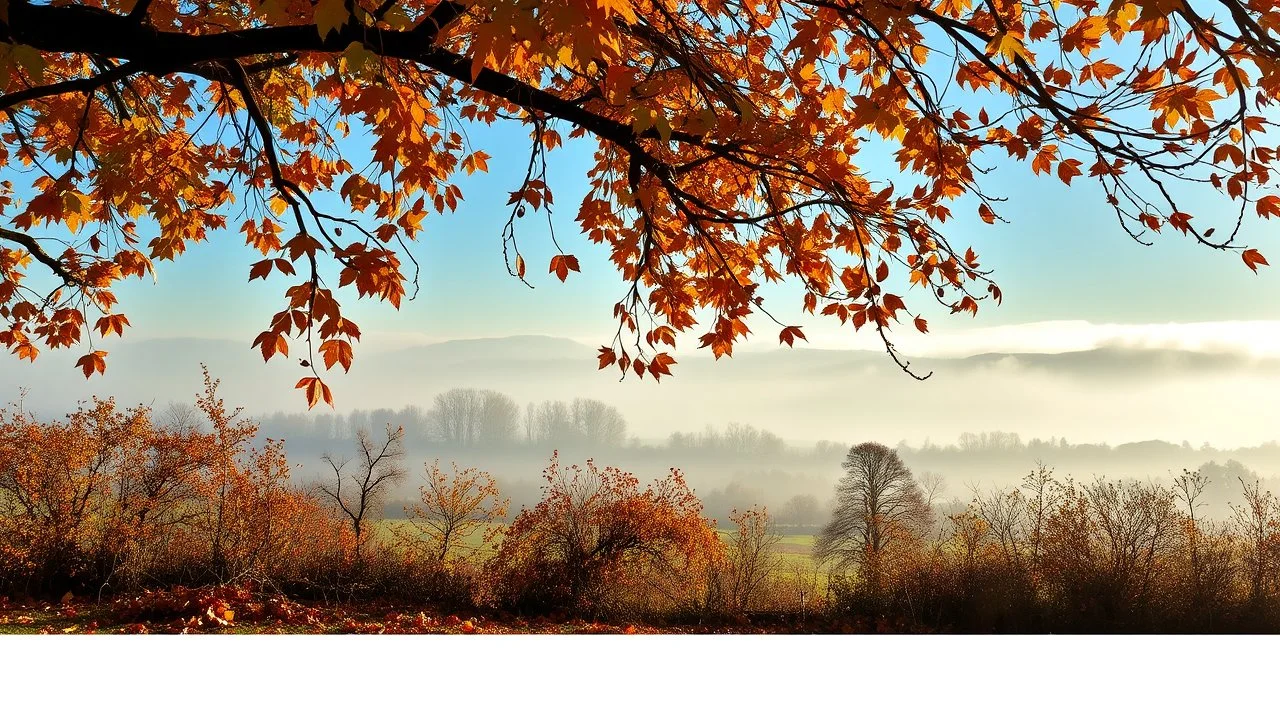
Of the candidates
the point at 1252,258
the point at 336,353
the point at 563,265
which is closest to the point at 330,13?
the point at 336,353

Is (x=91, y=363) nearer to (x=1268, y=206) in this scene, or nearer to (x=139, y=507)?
(x=139, y=507)

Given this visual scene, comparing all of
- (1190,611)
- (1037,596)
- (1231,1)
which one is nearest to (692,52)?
(1231,1)

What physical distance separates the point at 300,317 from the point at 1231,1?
9.99 feet

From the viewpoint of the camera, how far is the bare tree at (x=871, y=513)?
6.10 meters

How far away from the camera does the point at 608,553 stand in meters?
5.97

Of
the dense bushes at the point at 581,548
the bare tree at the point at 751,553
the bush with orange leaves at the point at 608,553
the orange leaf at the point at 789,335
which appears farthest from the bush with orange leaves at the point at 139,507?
the orange leaf at the point at 789,335

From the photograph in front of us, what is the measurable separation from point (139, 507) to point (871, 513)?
6.00 m

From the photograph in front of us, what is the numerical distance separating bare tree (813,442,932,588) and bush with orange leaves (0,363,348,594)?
14.3ft

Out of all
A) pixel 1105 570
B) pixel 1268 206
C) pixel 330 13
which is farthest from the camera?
pixel 1105 570

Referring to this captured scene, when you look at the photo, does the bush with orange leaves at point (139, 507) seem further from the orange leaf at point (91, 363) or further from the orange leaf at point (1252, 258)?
the orange leaf at point (1252, 258)
